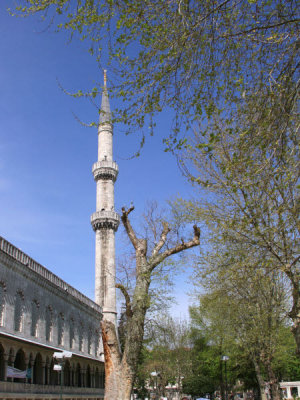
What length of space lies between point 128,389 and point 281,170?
812cm

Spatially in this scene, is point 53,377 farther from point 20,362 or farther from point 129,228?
point 129,228

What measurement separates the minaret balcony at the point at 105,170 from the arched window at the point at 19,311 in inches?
1163

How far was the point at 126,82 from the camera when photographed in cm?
971

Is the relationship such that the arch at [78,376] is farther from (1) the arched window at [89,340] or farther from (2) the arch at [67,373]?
(1) the arched window at [89,340]

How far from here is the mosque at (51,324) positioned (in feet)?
76.9

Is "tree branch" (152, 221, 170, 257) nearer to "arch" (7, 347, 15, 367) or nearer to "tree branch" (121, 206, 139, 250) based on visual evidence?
"tree branch" (121, 206, 139, 250)

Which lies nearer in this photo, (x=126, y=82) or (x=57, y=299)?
(x=126, y=82)

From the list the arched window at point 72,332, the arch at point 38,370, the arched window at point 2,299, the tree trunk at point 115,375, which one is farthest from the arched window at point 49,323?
the tree trunk at point 115,375

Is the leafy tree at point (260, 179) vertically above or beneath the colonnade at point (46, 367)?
above

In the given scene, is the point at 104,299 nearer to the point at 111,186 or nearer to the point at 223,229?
the point at 111,186

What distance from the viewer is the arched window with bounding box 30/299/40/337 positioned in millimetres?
27984

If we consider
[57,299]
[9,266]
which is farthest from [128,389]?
[57,299]

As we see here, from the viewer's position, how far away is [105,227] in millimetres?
51844

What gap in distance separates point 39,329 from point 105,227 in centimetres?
2371
